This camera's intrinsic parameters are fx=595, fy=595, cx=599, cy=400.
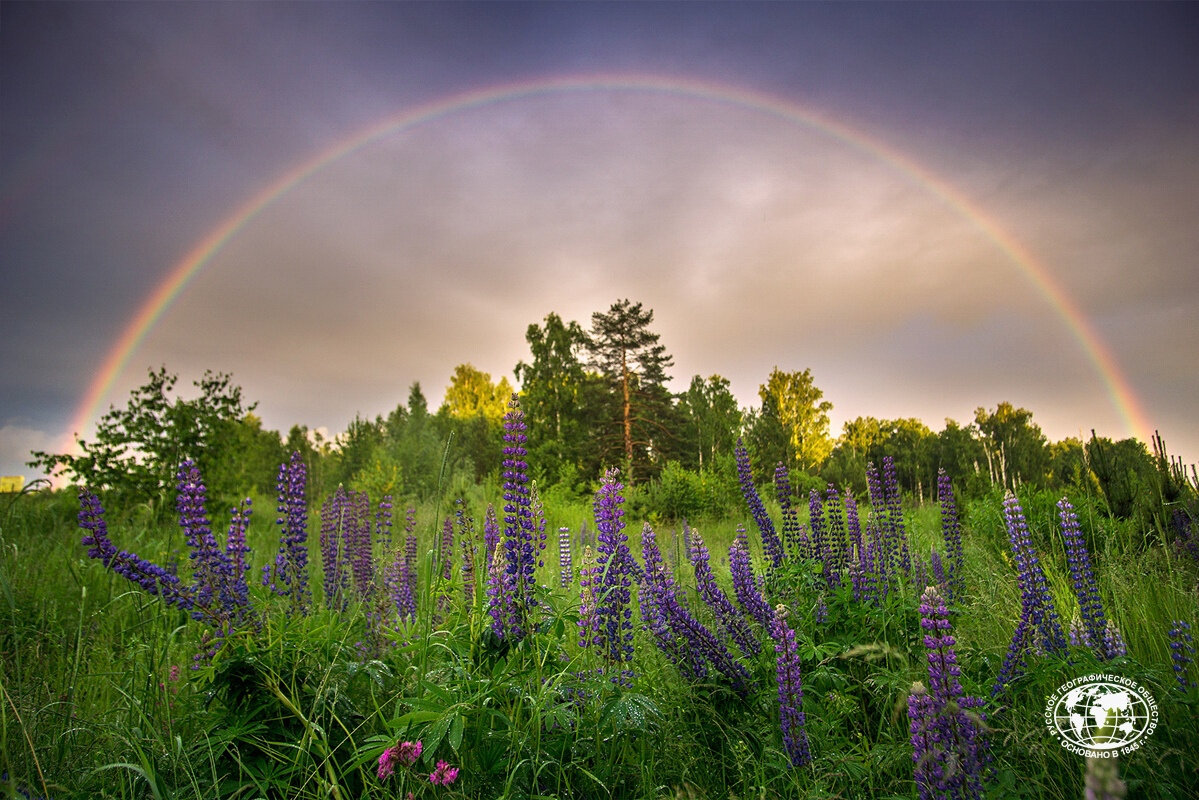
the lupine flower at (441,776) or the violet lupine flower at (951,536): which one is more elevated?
the violet lupine flower at (951,536)

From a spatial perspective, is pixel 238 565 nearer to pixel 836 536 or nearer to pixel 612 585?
pixel 612 585

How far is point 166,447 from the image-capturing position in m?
8.94

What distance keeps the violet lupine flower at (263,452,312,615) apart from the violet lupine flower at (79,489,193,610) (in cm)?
52

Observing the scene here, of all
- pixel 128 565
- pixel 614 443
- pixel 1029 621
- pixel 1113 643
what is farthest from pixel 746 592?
pixel 614 443

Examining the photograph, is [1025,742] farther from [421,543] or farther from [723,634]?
[421,543]

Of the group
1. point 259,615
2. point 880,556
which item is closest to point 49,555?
point 259,615

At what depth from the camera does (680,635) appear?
246 cm

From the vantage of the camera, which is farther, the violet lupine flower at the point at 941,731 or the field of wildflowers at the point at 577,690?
the field of wildflowers at the point at 577,690

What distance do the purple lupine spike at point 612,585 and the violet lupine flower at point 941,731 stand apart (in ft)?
3.56

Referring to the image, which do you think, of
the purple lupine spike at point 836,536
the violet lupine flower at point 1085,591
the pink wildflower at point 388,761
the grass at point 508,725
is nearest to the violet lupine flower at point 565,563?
the grass at point 508,725

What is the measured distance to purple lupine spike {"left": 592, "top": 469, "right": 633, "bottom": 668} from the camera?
96.6 inches

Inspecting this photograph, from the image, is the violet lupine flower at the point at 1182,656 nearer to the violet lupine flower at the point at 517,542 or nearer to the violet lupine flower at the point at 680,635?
the violet lupine flower at the point at 680,635

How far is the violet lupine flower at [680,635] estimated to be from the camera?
2.38m

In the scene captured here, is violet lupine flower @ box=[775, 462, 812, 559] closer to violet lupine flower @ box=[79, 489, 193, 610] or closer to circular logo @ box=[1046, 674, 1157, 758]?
circular logo @ box=[1046, 674, 1157, 758]
